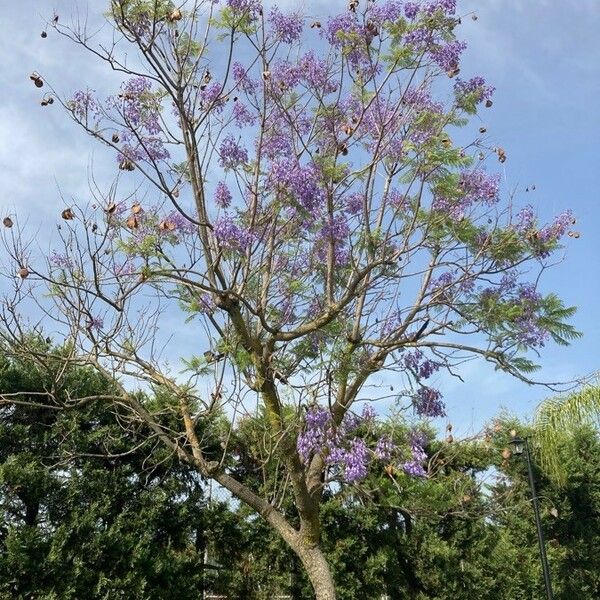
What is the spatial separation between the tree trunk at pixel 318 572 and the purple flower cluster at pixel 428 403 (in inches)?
70.9

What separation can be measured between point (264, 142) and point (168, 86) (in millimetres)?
1324

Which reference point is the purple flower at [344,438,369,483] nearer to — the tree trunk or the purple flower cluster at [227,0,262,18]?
the tree trunk

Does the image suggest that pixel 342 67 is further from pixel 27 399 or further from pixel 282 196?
pixel 27 399

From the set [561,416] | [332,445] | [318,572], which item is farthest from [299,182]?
[561,416]

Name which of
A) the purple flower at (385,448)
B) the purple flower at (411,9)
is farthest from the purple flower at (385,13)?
the purple flower at (385,448)

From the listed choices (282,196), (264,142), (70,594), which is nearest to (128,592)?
(70,594)

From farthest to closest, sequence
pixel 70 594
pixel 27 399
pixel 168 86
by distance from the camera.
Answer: pixel 27 399 < pixel 70 594 < pixel 168 86

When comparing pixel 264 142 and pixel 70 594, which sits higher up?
pixel 264 142

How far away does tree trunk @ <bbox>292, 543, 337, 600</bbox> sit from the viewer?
7738 mm

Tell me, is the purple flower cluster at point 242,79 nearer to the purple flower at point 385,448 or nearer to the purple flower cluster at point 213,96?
the purple flower cluster at point 213,96

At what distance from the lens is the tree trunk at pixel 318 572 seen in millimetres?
7738

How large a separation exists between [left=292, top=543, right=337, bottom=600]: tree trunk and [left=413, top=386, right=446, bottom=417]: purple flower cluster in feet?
5.91

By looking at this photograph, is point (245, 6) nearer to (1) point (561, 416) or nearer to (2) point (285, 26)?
(2) point (285, 26)

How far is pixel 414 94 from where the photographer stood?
8.00 m
